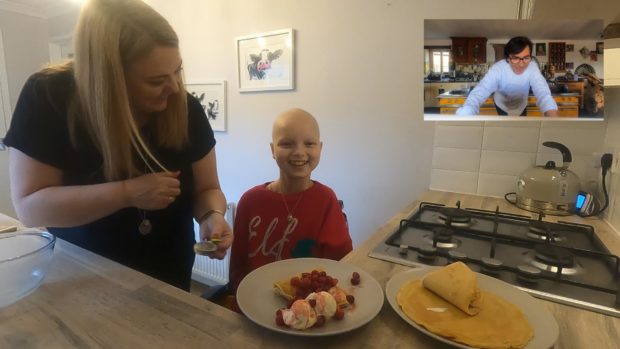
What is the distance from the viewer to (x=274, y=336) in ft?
1.72

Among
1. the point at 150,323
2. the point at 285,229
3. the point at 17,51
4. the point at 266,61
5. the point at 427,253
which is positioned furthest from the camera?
the point at 17,51

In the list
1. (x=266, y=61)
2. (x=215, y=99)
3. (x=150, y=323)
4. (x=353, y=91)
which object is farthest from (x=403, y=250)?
(x=215, y=99)

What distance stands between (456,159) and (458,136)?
10 cm

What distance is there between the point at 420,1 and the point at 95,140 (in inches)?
53.7

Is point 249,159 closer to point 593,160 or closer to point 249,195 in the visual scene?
point 249,195

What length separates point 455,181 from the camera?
5.05 ft

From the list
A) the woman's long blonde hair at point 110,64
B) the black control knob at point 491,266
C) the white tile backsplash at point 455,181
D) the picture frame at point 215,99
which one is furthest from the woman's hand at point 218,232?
the picture frame at point 215,99

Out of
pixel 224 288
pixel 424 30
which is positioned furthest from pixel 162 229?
pixel 424 30

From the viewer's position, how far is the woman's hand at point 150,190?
2.40ft

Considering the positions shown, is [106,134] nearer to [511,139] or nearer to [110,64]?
[110,64]

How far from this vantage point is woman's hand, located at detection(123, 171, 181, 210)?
732mm

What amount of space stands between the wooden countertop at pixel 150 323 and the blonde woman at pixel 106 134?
0.16 meters

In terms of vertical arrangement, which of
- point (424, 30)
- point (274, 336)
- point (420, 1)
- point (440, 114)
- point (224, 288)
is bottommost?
point (224, 288)

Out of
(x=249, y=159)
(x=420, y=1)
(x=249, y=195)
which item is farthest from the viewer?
(x=249, y=159)
